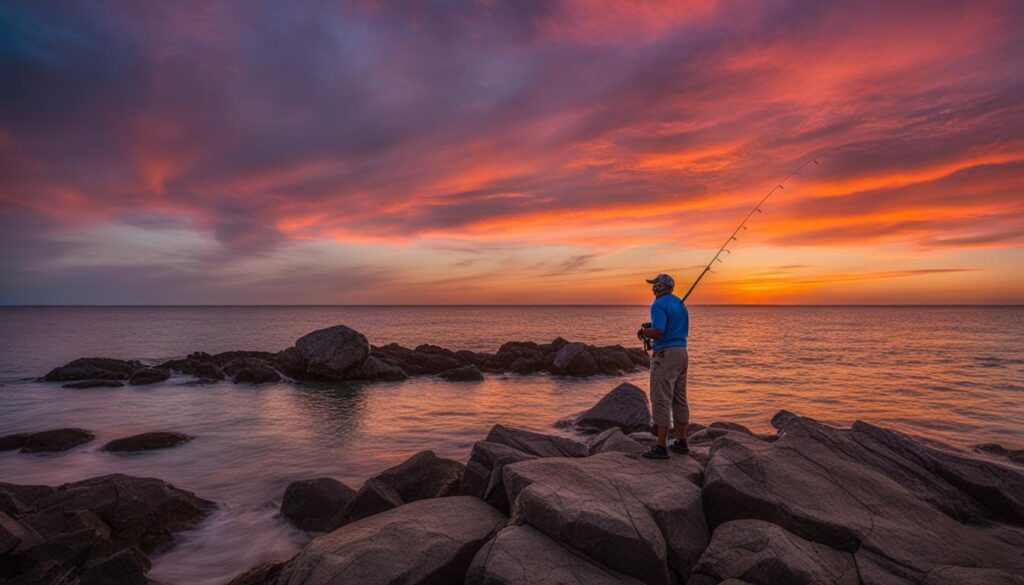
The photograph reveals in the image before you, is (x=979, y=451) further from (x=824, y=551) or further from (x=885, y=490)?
(x=824, y=551)

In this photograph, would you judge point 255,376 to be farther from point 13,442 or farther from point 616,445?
point 616,445

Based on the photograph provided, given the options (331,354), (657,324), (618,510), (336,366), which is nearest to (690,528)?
(618,510)

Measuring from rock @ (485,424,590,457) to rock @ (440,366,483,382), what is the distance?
17438 millimetres

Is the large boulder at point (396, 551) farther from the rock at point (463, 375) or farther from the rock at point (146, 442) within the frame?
the rock at point (463, 375)

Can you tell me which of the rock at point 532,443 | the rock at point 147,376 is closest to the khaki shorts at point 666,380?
the rock at point 532,443

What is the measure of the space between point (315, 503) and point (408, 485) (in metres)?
1.84

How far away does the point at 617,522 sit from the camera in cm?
553

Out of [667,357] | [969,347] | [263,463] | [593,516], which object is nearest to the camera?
[593,516]

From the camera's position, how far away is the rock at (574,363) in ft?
95.6

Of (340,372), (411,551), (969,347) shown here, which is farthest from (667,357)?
(969,347)

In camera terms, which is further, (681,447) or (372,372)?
(372,372)

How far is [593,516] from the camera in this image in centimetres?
552

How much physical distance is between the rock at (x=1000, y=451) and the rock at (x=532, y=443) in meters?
11.2

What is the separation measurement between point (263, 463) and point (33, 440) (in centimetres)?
634
